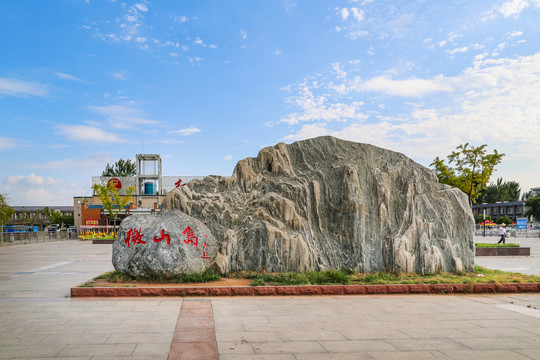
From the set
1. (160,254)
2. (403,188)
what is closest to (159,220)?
(160,254)

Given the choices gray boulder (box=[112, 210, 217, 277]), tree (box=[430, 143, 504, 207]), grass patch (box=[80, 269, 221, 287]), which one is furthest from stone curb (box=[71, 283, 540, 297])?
tree (box=[430, 143, 504, 207])

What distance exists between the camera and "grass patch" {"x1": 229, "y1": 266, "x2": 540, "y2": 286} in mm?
9867

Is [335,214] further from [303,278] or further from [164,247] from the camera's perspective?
[164,247]

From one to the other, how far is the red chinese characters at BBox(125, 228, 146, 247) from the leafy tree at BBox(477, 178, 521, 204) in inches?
3282

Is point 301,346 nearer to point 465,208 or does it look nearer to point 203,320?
point 203,320

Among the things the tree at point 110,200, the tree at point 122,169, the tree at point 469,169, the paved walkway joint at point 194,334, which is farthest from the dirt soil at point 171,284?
the tree at point 122,169

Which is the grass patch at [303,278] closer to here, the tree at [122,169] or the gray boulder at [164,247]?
the gray boulder at [164,247]

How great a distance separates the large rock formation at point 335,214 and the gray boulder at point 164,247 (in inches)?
28.7

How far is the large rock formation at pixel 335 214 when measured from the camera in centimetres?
1100

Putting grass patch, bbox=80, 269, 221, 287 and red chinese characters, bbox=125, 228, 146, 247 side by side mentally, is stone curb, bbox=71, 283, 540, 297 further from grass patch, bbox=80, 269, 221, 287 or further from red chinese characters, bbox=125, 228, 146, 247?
red chinese characters, bbox=125, 228, 146, 247

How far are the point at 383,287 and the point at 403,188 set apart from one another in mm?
3537

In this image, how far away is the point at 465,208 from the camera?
1181 centimetres

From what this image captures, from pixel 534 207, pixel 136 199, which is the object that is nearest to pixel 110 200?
pixel 136 199

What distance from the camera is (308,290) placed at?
9.35 meters
